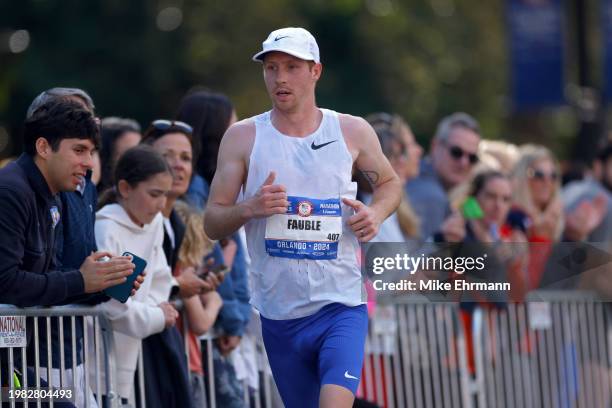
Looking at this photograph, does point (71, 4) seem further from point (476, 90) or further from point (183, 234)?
point (183, 234)

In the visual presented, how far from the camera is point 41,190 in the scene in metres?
7.01

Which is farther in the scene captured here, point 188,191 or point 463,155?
point 463,155

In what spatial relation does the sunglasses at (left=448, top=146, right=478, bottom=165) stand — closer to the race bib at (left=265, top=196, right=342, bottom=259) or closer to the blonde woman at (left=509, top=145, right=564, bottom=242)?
the blonde woman at (left=509, top=145, right=564, bottom=242)

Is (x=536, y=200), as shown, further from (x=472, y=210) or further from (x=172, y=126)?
(x=172, y=126)

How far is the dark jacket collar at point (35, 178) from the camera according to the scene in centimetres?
700

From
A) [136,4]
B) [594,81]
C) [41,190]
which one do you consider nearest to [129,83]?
[136,4]

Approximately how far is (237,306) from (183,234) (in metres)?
0.65

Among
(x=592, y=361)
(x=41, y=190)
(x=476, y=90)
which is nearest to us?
(x=41, y=190)

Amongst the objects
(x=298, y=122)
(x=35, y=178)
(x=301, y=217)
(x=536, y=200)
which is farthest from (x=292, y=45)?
(x=536, y=200)

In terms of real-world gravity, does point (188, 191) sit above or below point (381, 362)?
above

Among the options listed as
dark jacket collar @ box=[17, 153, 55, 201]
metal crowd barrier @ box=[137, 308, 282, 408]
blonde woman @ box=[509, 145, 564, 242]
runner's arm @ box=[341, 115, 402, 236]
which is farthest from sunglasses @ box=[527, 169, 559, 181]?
dark jacket collar @ box=[17, 153, 55, 201]

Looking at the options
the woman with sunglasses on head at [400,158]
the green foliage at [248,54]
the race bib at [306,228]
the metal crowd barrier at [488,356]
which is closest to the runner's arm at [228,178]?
the race bib at [306,228]

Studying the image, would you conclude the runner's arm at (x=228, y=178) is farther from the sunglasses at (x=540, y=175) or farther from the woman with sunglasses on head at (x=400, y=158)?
the sunglasses at (x=540, y=175)

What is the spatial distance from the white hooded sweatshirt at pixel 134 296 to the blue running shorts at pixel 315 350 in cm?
71
